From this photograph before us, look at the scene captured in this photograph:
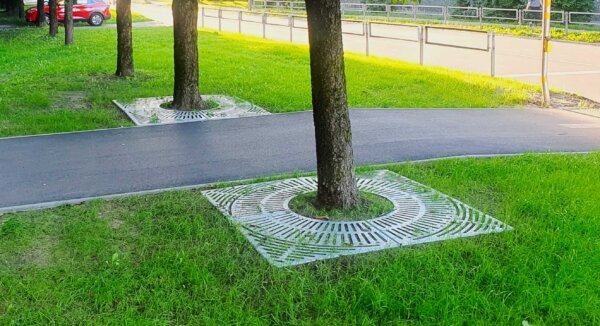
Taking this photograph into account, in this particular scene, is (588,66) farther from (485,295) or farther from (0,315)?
(0,315)

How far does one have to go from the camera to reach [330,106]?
6234mm

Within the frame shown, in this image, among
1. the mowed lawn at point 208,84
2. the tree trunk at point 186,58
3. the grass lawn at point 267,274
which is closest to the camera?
the grass lawn at point 267,274

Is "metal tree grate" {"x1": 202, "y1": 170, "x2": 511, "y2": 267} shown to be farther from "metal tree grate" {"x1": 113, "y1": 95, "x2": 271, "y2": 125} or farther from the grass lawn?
"metal tree grate" {"x1": 113, "y1": 95, "x2": 271, "y2": 125}

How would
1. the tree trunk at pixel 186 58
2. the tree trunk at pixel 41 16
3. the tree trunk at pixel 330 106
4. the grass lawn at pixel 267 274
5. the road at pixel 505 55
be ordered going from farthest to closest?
1. the tree trunk at pixel 41 16
2. the road at pixel 505 55
3. the tree trunk at pixel 186 58
4. the tree trunk at pixel 330 106
5. the grass lawn at pixel 267 274

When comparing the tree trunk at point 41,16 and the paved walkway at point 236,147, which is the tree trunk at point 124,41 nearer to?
the paved walkway at point 236,147

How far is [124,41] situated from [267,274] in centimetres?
1162

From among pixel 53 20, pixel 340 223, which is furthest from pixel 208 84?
pixel 53 20

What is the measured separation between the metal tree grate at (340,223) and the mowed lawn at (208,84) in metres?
4.46

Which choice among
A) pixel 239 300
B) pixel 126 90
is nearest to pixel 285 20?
pixel 126 90

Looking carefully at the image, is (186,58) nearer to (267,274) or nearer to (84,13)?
(267,274)

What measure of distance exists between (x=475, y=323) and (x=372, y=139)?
5330 mm

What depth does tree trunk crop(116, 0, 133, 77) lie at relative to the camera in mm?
15383

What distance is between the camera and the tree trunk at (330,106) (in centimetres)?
614

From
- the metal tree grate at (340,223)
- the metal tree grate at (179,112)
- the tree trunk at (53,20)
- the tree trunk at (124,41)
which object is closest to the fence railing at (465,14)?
the tree trunk at (53,20)
